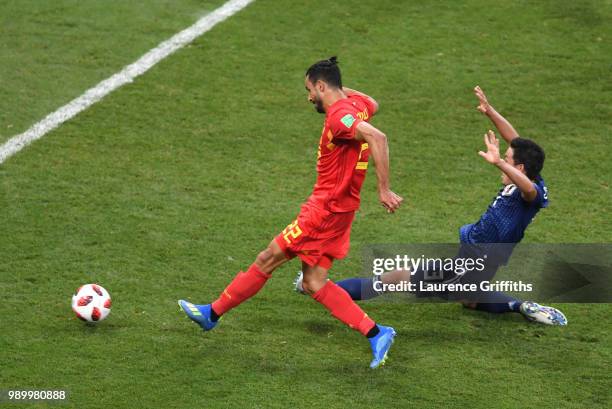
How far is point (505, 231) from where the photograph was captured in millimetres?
8070

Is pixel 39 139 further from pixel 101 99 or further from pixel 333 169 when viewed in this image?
pixel 333 169

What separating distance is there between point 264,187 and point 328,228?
2.66 meters

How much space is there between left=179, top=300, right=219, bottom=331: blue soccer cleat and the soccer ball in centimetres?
54

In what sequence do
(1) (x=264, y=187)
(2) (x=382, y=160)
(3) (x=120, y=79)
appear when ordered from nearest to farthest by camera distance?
(2) (x=382, y=160) → (1) (x=264, y=187) → (3) (x=120, y=79)

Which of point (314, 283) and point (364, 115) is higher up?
point (364, 115)

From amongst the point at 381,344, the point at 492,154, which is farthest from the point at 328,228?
the point at 492,154

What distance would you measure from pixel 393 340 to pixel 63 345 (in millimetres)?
2273

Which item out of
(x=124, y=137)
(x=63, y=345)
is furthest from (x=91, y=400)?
(x=124, y=137)

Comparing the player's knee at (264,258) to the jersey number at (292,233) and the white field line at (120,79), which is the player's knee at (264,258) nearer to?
the jersey number at (292,233)

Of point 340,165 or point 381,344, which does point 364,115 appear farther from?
point 381,344

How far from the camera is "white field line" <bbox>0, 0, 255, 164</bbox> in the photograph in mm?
10750

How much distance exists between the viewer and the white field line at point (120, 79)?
10.8 m

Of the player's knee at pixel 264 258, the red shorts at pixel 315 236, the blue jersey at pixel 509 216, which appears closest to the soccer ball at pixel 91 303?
the player's knee at pixel 264 258

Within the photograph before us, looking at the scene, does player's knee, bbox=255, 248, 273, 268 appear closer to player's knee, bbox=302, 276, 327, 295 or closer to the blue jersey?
player's knee, bbox=302, 276, 327, 295
